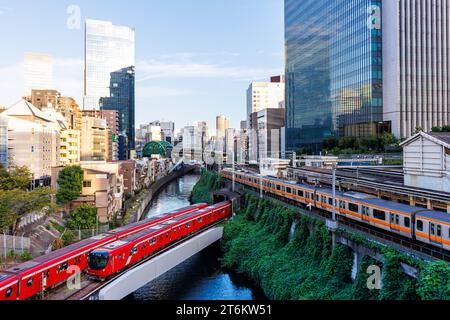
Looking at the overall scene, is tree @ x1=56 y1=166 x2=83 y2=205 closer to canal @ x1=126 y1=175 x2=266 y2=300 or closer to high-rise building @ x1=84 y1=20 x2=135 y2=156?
canal @ x1=126 y1=175 x2=266 y2=300

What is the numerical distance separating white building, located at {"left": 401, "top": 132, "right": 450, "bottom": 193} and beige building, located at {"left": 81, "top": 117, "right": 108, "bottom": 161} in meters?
63.4

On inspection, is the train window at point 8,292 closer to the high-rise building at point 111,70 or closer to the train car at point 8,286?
the train car at point 8,286

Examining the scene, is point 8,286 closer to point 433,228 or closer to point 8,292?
point 8,292

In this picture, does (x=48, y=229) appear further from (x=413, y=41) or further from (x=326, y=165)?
(x=413, y=41)

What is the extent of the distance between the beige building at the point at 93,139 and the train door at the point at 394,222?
6720 centimetres

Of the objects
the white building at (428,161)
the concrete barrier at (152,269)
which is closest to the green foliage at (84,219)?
the concrete barrier at (152,269)

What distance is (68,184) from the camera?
3709cm

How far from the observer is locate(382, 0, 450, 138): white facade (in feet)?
186

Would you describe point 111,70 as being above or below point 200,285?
above

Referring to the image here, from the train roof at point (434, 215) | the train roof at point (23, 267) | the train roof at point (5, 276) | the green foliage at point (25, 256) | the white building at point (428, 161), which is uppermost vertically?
the white building at point (428, 161)

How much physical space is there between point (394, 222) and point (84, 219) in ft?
80.7

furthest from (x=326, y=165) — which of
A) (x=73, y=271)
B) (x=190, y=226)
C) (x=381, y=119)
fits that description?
(x=73, y=271)

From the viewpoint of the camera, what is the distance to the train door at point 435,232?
16.0 metres

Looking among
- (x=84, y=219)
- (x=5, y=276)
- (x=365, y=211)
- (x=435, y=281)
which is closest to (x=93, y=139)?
(x=84, y=219)
